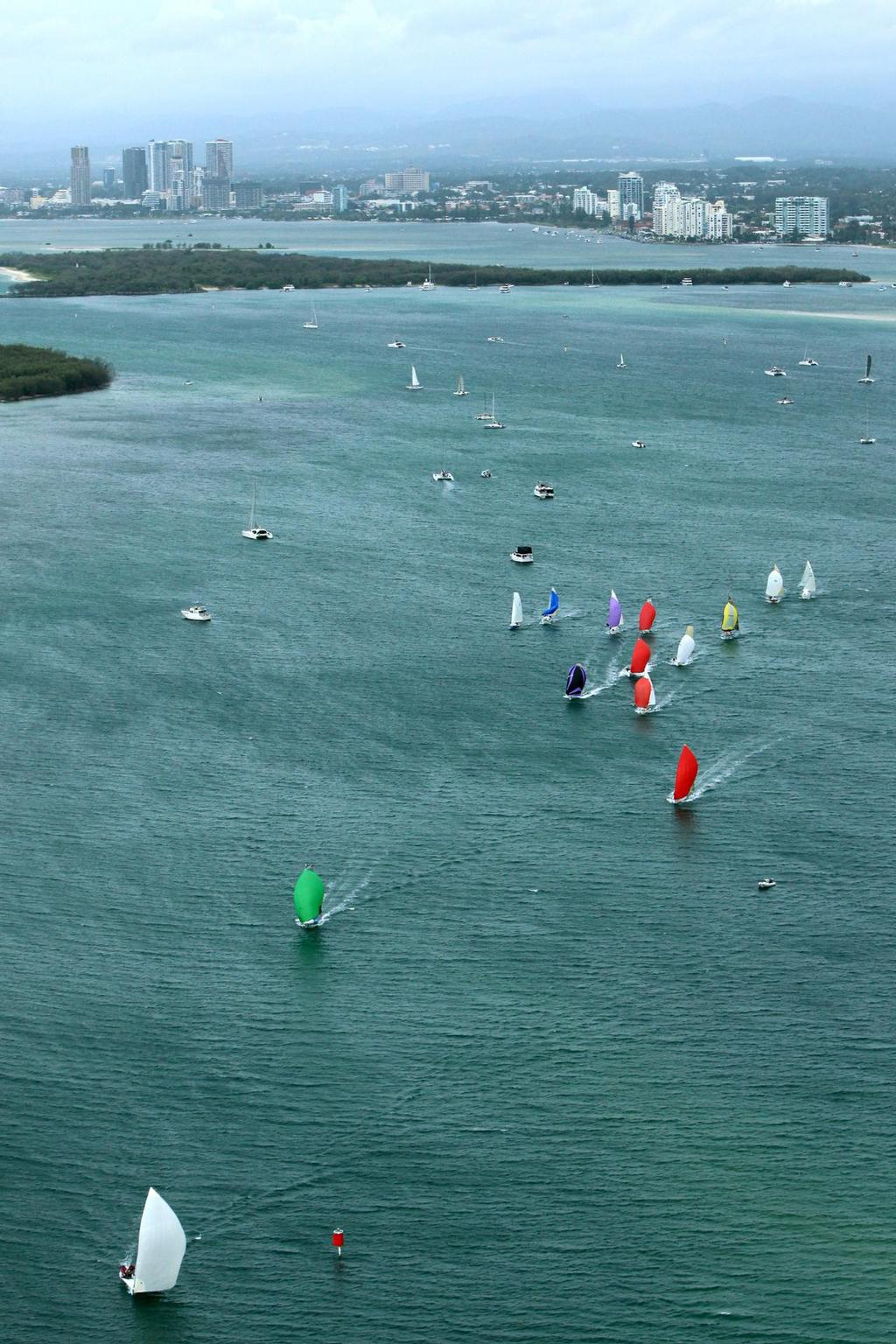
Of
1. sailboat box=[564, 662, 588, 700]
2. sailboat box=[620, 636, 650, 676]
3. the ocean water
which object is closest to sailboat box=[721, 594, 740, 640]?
the ocean water

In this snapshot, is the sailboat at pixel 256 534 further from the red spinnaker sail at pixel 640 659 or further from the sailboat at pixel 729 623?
the red spinnaker sail at pixel 640 659

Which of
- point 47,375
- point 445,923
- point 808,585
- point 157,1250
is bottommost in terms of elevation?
point 157,1250

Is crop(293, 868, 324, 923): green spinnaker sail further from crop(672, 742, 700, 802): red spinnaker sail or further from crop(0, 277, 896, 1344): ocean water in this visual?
crop(672, 742, 700, 802): red spinnaker sail

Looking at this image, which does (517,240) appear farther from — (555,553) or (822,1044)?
(822,1044)

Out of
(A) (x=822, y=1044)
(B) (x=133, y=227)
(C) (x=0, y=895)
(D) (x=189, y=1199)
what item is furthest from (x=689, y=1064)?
(B) (x=133, y=227)

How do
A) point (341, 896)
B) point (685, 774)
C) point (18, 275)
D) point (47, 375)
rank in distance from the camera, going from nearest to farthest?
point (341, 896), point (685, 774), point (47, 375), point (18, 275)

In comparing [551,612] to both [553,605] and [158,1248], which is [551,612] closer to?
[553,605]

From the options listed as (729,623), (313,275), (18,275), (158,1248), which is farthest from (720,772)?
(18,275)

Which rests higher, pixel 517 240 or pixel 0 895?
pixel 517 240
